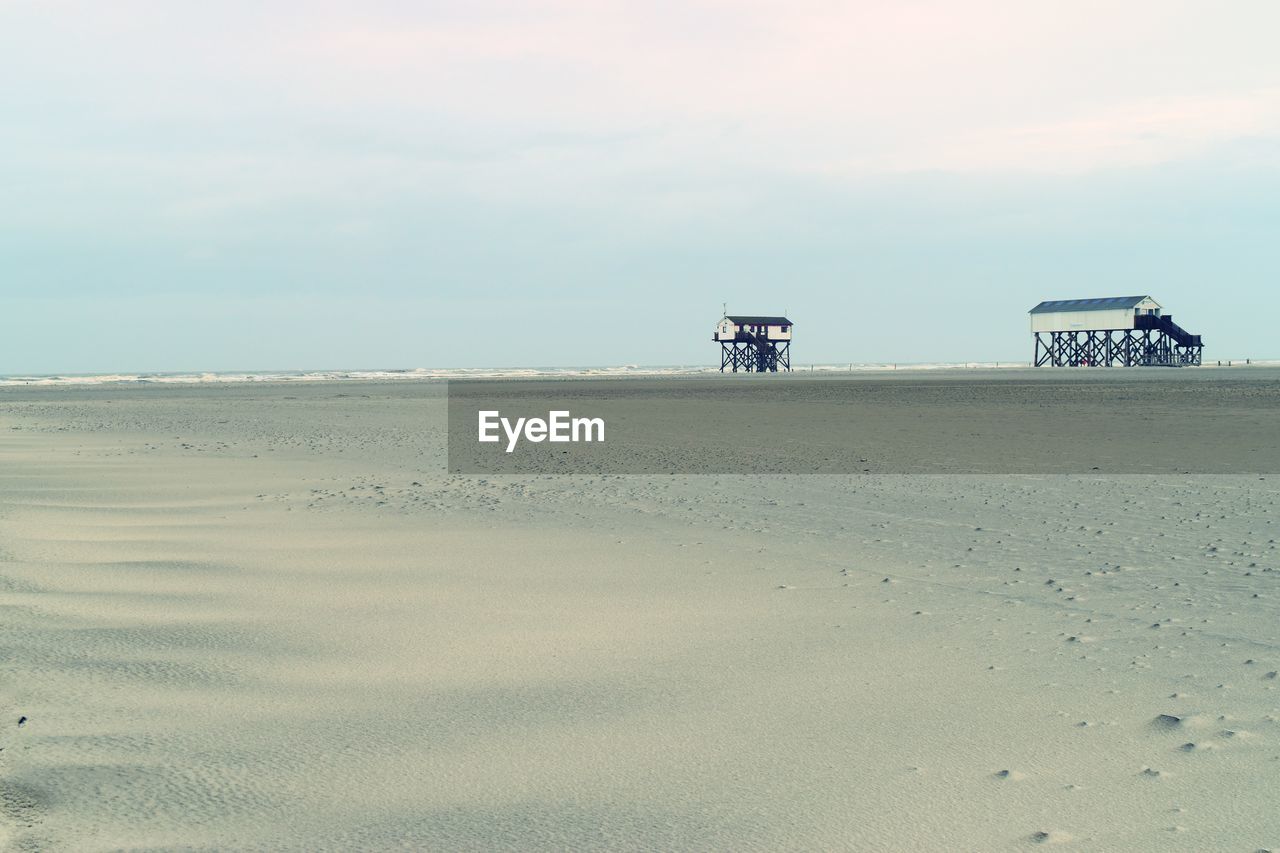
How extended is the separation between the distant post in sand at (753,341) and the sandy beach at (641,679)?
8496 centimetres

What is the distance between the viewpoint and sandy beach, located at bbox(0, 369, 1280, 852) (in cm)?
308

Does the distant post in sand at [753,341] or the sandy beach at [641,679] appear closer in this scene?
the sandy beach at [641,679]

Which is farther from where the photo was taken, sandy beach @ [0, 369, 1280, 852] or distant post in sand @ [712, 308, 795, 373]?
distant post in sand @ [712, 308, 795, 373]

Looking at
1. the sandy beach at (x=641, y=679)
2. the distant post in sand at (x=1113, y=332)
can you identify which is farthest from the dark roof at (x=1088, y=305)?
the sandy beach at (x=641, y=679)

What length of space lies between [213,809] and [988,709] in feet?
8.87

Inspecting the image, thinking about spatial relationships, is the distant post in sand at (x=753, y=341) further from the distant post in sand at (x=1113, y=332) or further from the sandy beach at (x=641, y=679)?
the sandy beach at (x=641, y=679)

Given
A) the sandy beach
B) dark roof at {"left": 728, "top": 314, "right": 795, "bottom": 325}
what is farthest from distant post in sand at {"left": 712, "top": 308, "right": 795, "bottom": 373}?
the sandy beach

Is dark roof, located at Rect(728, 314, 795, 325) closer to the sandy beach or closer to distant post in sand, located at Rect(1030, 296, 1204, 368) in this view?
distant post in sand, located at Rect(1030, 296, 1204, 368)

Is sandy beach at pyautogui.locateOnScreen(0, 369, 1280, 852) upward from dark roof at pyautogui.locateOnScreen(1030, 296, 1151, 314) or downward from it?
downward

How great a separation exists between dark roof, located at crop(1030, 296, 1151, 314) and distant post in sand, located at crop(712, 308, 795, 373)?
21.3m

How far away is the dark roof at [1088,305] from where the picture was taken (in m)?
82.9

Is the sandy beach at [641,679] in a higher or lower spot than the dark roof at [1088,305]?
lower

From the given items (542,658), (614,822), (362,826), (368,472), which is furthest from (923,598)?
(368,472)

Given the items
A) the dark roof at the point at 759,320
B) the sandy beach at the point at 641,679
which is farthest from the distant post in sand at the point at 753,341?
the sandy beach at the point at 641,679
